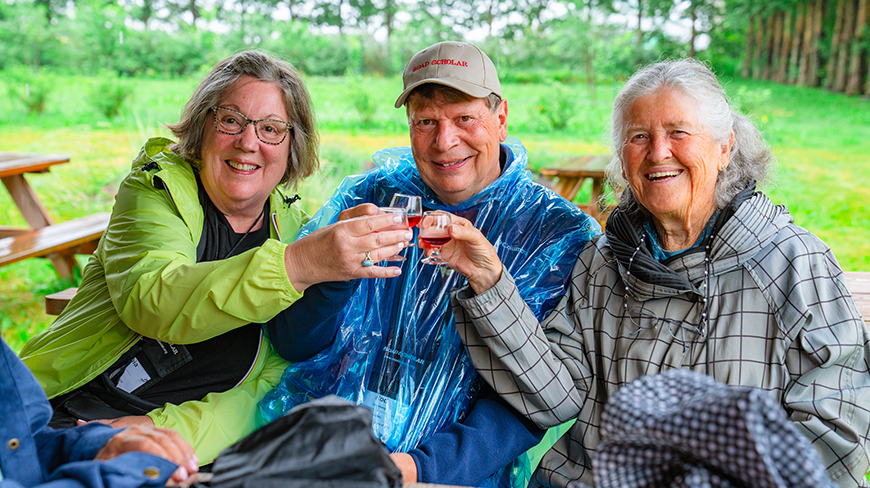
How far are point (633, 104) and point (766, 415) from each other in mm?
1190

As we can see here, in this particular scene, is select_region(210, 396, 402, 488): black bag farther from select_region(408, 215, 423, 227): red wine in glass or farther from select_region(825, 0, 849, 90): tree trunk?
select_region(825, 0, 849, 90): tree trunk

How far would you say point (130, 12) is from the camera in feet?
38.0

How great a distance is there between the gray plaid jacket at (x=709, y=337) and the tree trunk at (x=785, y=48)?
30.1 ft

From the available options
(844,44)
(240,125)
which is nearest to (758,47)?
(844,44)

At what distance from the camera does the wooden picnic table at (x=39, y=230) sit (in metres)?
4.91

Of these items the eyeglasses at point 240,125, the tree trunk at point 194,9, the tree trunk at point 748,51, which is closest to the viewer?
the eyeglasses at point 240,125

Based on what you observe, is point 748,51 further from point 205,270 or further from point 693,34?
point 205,270

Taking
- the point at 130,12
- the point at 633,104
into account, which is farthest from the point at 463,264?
the point at 130,12

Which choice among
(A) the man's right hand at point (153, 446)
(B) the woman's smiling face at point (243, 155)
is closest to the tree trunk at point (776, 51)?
(B) the woman's smiling face at point (243, 155)

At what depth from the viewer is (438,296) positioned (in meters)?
2.30

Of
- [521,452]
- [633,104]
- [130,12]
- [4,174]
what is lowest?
[521,452]

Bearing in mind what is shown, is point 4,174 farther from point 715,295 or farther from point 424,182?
point 715,295

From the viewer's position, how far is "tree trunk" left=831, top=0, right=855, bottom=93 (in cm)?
883

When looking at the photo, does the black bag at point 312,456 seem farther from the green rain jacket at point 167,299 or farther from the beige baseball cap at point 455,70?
the beige baseball cap at point 455,70
